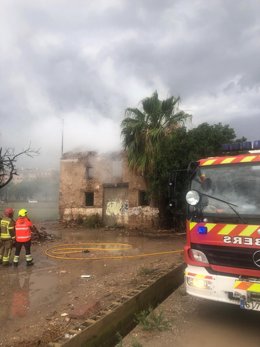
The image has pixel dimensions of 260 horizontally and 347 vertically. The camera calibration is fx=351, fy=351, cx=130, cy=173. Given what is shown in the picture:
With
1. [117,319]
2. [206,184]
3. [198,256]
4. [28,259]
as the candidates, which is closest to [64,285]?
[28,259]

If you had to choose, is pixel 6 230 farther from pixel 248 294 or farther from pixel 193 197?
pixel 248 294

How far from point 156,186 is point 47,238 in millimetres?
5850

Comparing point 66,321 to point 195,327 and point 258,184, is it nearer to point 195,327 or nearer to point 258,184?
point 195,327

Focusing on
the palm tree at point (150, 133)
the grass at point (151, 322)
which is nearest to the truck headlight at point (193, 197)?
the grass at point (151, 322)

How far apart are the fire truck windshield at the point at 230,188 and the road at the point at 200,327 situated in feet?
5.69

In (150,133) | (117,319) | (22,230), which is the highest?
(150,133)

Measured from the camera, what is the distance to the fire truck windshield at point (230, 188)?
4828 millimetres

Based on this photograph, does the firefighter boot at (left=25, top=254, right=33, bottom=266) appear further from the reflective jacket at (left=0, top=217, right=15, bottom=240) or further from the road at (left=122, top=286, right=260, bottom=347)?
the road at (left=122, top=286, right=260, bottom=347)

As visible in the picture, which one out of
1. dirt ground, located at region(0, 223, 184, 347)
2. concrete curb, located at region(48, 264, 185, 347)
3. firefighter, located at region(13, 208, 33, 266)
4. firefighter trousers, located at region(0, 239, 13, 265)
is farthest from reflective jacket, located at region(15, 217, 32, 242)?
concrete curb, located at region(48, 264, 185, 347)

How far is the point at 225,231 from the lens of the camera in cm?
486

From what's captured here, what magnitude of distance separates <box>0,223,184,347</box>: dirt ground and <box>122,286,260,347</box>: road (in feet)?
3.84

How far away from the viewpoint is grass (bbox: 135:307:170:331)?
5.09 metres

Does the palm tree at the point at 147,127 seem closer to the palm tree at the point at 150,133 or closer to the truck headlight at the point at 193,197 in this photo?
the palm tree at the point at 150,133

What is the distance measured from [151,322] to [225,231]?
1.74 metres
